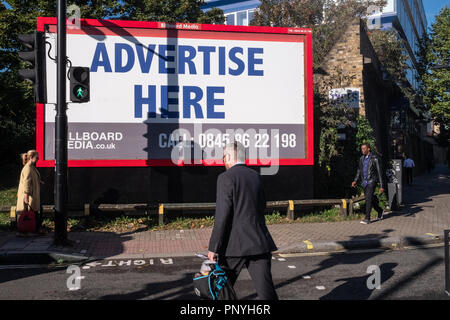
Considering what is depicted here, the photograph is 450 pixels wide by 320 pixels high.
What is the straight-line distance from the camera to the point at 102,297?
5043 mm

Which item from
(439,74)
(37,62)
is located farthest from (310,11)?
(37,62)

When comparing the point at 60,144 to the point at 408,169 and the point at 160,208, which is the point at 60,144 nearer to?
the point at 160,208

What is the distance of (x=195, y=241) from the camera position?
838cm

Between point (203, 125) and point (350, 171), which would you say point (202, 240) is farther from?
point (350, 171)

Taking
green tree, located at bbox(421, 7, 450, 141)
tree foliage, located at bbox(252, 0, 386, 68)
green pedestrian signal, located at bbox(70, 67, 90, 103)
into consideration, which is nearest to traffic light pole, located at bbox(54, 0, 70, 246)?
green pedestrian signal, located at bbox(70, 67, 90, 103)

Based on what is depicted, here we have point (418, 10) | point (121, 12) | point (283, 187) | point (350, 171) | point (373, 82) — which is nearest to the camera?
point (283, 187)

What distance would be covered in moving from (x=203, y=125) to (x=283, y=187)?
254cm

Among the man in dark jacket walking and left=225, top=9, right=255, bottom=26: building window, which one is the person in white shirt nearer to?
the man in dark jacket walking

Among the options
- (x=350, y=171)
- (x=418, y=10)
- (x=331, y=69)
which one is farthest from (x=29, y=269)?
(x=418, y=10)

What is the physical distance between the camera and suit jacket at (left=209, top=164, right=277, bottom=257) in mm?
3602

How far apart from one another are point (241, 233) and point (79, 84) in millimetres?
5183

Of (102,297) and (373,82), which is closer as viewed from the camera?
(102,297)

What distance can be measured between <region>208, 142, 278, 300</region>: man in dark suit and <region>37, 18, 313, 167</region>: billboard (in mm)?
6389

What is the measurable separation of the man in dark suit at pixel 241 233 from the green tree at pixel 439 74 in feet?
88.2
